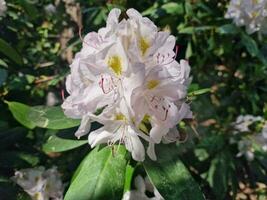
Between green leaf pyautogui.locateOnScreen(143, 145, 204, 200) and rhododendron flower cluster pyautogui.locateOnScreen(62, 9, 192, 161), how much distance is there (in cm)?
4

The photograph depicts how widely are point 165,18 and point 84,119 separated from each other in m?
1.32

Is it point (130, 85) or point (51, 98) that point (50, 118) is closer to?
point (130, 85)

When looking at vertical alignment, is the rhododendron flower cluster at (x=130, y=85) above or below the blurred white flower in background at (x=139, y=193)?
above

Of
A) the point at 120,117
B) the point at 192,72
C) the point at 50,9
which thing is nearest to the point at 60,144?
the point at 120,117

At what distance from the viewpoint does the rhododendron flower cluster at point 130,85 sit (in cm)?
92

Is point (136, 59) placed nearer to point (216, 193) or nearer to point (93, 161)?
point (93, 161)

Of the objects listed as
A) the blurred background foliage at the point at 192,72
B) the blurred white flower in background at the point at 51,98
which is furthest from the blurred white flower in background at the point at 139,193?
the blurred white flower in background at the point at 51,98

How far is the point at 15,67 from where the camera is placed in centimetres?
191

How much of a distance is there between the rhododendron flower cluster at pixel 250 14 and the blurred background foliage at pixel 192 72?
0.05m

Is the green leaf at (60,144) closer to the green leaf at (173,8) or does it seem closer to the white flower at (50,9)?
the green leaf at (173,8)

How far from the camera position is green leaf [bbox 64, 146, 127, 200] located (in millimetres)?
975

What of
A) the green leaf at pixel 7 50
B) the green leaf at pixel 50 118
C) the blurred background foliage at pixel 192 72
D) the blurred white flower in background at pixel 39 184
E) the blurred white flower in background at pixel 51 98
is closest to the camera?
the green leaf at pixel 50 118

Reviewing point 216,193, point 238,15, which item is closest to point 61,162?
point 216,193

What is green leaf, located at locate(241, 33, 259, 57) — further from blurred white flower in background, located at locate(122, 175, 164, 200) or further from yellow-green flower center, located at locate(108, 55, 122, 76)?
yellow-green flower center, located at locate(108, 55, 122, 76)
